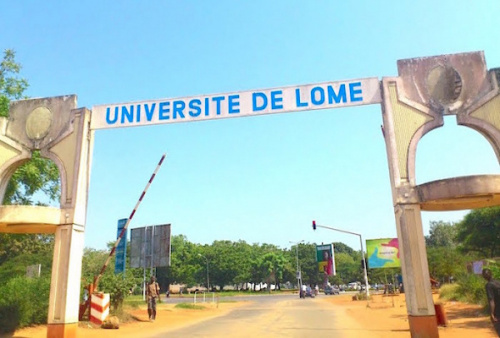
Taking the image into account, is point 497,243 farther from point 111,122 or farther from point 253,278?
point 253,278

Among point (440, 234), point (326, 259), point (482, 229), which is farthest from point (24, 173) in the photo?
point (440, 234)

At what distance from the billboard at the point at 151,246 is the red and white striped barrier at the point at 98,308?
9.62m

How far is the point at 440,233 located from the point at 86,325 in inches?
3310

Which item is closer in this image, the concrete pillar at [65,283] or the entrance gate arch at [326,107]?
the entrance gate arch at [326,107]

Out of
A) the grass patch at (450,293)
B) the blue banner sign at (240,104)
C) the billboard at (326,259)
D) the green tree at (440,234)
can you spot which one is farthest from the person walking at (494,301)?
the green tree at (440,234)

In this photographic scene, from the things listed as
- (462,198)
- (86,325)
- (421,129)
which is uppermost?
(421,129)

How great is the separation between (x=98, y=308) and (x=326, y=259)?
157 ft

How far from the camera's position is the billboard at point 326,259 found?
57594mm

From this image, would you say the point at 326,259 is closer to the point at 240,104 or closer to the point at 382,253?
the point at 382,253

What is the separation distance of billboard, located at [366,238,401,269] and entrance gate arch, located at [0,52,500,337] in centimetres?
2339

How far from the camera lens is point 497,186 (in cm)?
962

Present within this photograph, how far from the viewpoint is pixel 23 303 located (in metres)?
13.5

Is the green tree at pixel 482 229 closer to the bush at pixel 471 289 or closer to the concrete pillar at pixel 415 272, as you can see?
the bush at pixel 471 289

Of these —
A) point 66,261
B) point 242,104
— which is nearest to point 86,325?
point 66,261
